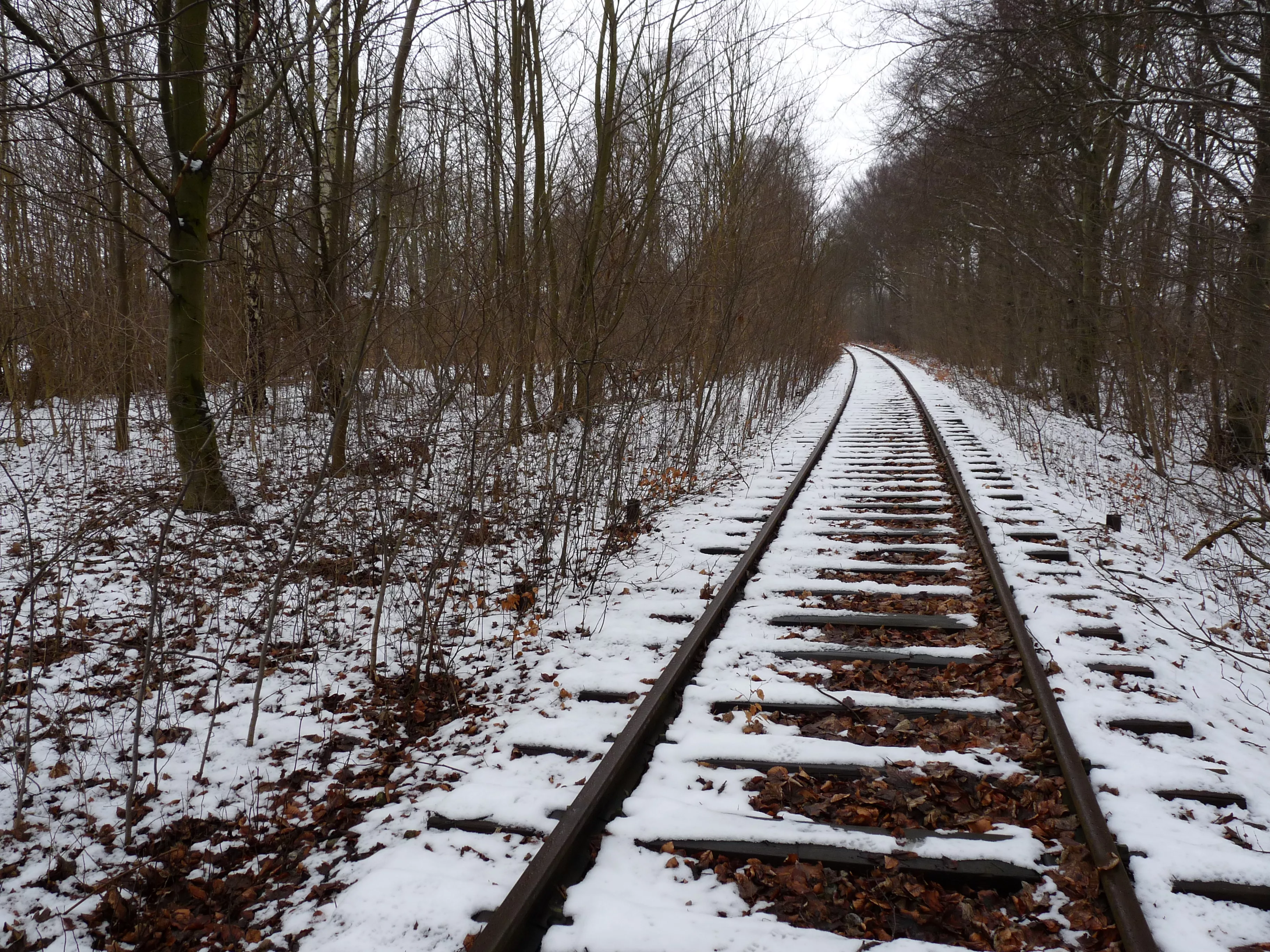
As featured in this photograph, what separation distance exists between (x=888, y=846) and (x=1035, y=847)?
0.50 meters

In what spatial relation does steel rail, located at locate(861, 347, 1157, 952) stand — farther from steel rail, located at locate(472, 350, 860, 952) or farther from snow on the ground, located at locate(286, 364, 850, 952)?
steel rail, located at locate(472, 350, 860, 952)

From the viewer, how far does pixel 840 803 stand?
287 cm

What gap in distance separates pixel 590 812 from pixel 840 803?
980 millimetres

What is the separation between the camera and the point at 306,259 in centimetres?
1000

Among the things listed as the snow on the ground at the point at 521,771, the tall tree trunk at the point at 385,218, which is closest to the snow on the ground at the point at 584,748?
the snow on the ground at the point at 521,771

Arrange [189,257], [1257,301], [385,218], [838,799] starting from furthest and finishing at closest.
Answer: [1257,301] < [385,218] < [189,257] < [838,799]

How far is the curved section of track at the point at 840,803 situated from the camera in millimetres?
2266

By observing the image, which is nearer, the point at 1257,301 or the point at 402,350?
the point at 1257,301

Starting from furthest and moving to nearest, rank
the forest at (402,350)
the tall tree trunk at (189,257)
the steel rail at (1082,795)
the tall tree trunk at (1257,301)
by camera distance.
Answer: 1. the tall tree trunk at (1257,301)
2. the tall tree trunk at (189,257)
3. the forest at (402,350)
4. the steel rail at (1082,795)

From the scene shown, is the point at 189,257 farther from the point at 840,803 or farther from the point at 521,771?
the point at 840,803

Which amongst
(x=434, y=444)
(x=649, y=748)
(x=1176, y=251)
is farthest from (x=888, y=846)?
(x=1176, y=251)

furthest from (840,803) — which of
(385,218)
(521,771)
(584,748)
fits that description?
(385,218)

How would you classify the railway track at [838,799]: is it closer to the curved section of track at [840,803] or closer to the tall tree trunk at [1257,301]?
the curved section of track at [840,803]

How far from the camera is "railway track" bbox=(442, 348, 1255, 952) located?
A: 2.27 m
